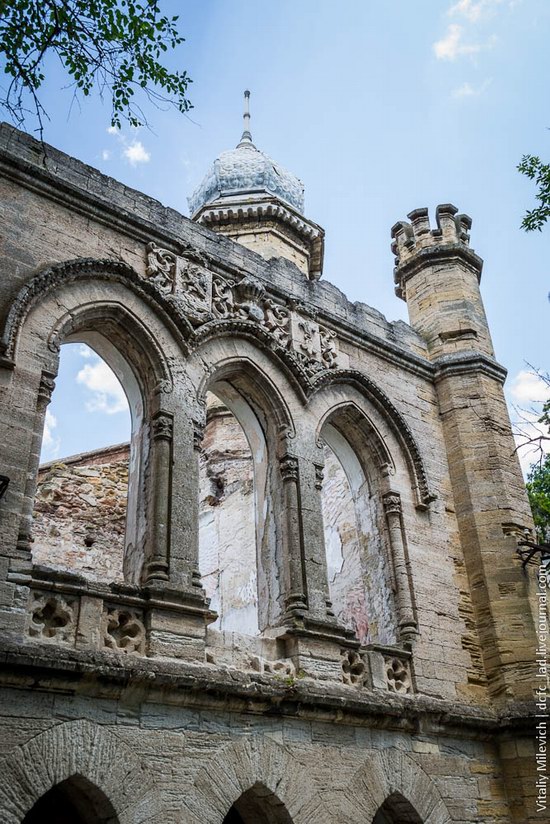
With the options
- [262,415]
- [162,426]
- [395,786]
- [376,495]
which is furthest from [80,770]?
[376,495]

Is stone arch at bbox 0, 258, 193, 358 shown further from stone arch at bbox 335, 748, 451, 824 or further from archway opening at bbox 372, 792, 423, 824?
archway opening at bbox 372, 792, 423, 824

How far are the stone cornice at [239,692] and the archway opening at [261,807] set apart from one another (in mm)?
614

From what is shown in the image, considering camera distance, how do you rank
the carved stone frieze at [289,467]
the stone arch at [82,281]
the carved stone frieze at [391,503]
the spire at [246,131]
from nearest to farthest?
the stone arch at [82,281], the carved stone frieze at [289,467], the carved stone frieze at [391,503], the spire at [246,131]

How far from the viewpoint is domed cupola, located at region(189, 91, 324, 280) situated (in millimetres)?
14734

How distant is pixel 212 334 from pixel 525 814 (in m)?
5.69

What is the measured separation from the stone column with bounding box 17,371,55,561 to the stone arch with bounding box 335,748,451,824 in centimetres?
346

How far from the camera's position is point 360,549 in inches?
366

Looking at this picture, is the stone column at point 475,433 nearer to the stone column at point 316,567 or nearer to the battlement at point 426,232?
the battlement at point 426,232

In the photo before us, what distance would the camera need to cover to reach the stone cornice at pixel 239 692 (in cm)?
534

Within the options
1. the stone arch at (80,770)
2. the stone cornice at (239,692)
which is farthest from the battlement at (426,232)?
the stone arch at (80,770)

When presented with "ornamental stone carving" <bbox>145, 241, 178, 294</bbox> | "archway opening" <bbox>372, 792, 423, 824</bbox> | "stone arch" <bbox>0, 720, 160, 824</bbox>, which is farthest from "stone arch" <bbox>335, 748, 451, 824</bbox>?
"ornamental stone carving" <bbox>145, 241, 178, 294</bbox>

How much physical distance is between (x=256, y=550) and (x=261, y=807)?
7.94ft

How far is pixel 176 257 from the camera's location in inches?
327

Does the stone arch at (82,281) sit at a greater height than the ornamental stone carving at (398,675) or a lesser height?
greater
